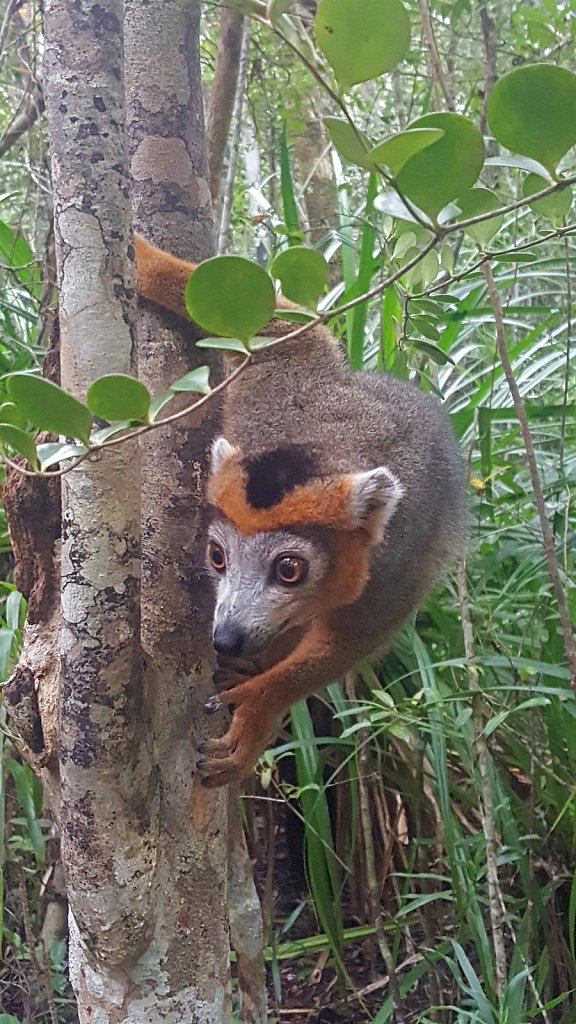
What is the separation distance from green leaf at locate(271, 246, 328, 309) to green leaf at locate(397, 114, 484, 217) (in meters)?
0.17

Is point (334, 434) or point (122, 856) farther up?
point (334, 434)

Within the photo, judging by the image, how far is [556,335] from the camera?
4051 mm

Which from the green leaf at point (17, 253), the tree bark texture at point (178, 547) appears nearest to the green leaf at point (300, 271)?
the tree bark texture at point (178, 547)

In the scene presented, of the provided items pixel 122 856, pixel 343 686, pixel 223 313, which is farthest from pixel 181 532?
pixel 343 686

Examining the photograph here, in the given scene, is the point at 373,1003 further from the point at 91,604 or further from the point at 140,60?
the point at 140,60

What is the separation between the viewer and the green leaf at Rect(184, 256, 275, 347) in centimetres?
92

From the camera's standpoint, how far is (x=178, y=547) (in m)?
1.79

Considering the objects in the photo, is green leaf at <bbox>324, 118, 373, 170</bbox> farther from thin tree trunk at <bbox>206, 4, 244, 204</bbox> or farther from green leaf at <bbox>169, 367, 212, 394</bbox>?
thin tree trunk at <bbox>206, 4, 244, 204</bbox>

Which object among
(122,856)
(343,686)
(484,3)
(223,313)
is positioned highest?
(484,3)

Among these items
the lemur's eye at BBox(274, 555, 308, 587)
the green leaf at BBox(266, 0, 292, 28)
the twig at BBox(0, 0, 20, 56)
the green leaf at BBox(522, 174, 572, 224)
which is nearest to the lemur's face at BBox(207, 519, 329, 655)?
the lemur's eye at BBox(274, 555, 308, 587)

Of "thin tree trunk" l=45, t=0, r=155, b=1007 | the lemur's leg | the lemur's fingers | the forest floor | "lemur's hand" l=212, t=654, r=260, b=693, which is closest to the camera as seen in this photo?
"thin tree trunk" l=45, t=0, r=155, b=1007

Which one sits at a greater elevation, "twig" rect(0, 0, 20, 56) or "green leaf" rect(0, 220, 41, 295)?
"twig" rect(0, 0, 20, 56)

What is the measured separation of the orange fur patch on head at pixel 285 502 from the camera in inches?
89.9

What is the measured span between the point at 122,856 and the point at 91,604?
453mm
